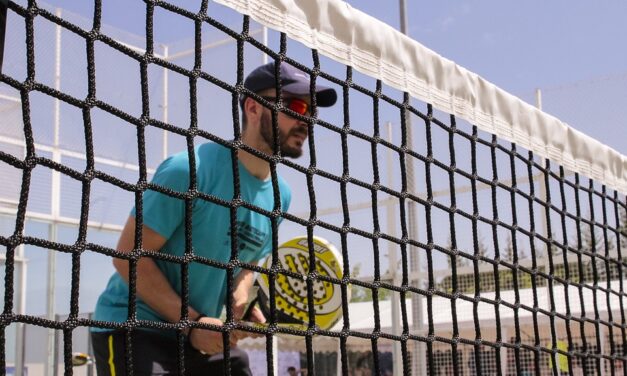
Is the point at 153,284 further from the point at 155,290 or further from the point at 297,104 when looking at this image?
the point at 297,104

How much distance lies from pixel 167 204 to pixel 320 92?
1.84ft

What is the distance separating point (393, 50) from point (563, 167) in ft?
3.12

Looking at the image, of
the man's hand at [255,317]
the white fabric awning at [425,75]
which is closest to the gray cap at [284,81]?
the white fabric awning at [425,75]

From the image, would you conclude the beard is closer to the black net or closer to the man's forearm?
the black net

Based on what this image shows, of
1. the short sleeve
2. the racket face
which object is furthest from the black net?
A: the racket face

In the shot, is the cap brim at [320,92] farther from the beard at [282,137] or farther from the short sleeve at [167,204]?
the short sleeve at [167,204]

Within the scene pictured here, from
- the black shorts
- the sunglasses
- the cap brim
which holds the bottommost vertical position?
the black shorts

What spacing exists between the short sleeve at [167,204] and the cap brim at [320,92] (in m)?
0.34

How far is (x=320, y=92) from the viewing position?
2217 mm

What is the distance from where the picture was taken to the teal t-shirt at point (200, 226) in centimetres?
187

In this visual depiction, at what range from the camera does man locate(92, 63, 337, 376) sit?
1.86 metres

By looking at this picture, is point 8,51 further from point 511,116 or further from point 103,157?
point 511,116

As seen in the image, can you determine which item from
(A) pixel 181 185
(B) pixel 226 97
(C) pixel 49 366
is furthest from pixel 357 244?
(A) pixel 181 185

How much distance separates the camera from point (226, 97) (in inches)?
257
